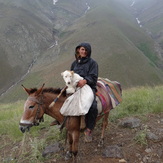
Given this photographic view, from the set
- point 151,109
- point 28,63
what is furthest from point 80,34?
point 151,109

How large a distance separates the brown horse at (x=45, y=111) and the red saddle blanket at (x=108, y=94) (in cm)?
97

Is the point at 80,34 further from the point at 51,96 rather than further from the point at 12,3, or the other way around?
the point at 51,96

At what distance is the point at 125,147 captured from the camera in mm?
5277

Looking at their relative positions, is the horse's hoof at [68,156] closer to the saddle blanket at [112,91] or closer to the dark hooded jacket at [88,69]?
the saddle blanket at [112,91]

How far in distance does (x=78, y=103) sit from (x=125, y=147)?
1903mm

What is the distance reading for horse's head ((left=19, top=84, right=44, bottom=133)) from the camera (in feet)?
13.9

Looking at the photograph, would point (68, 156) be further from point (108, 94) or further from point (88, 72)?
point (88, 72)

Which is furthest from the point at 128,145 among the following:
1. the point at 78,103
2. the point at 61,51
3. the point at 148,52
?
the point at 148,52

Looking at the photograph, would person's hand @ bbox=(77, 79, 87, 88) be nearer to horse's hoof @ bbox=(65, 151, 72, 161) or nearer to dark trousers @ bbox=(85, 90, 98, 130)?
dark trousers @ bbox=(85, 90, 98, 130)

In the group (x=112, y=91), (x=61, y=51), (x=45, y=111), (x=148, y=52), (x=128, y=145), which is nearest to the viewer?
(x=45, y=111)

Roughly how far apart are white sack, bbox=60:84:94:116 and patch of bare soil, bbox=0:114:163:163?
1.44 meters

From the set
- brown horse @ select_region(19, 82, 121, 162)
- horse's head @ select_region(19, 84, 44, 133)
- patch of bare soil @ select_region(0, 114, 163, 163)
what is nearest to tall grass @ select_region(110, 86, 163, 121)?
patch of bare soil @ select_region(0, 114, 163, 163)

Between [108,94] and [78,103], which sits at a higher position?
[78,103]

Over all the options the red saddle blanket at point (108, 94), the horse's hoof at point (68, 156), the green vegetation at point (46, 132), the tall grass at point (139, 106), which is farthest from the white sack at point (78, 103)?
the tall grass at point (139, 106)
